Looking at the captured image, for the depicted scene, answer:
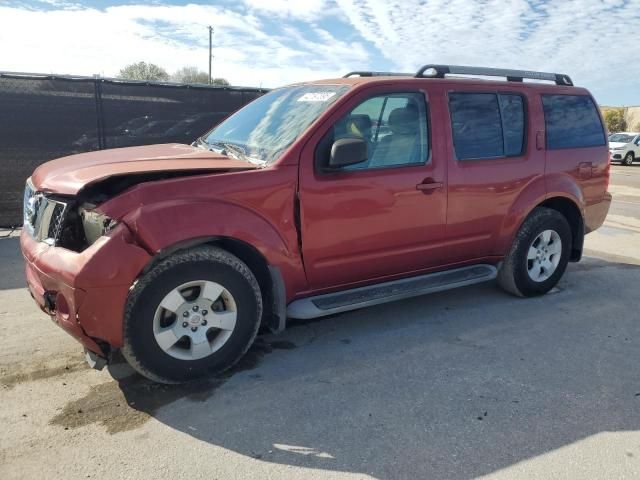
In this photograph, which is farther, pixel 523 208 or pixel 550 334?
pixel 523 208

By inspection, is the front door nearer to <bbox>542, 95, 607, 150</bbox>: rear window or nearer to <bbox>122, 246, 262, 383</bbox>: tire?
<bbox>122, 246, 262, 383</bbox>: tire

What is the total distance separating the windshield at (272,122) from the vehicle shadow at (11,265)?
93.3 inches

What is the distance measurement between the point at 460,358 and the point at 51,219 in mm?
2838

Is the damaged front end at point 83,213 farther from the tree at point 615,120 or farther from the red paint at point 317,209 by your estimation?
the tree at point 615,120

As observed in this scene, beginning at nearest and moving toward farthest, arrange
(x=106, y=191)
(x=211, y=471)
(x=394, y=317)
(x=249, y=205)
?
(x=211, y=471) < (x=106, y=191) < (x=249, y=205) < (x=394, y=317)

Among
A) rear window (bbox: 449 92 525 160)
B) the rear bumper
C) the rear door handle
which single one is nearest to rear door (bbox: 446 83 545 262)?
rear window (bbox: 449 92 525 160)

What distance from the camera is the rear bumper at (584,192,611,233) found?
16.8 ft

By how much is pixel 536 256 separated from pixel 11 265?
5.38m

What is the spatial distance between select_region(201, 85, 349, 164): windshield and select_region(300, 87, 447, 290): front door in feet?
0.67

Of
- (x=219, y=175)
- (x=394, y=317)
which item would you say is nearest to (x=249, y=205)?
(x=219, y=175)

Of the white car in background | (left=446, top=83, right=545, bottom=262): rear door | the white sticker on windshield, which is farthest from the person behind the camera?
the white car in background

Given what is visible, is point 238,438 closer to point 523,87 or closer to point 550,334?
point 550,334

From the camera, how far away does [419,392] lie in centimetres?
317

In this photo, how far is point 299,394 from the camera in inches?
123
